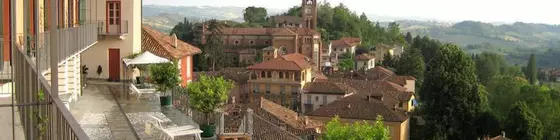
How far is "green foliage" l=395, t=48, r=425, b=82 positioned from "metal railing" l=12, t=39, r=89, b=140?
78.0 meters

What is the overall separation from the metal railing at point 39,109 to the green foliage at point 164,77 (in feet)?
32.2

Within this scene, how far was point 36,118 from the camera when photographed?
547 centimetres

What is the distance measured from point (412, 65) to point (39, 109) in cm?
8239

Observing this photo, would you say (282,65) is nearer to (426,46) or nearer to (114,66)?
(114,66)

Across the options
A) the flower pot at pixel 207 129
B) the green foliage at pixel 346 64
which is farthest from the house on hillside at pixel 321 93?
the flower pot at pixel 207 129

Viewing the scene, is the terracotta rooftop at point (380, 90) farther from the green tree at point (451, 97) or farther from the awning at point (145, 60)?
the awning at point (145, 60)

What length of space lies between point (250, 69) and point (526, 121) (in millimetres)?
26091

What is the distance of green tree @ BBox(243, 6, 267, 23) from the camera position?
133 metres

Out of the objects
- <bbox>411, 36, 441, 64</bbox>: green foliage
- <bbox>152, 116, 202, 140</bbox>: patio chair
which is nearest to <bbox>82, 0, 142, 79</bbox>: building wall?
<bbox>152, 116, 202, 140</bbox>: patio chair

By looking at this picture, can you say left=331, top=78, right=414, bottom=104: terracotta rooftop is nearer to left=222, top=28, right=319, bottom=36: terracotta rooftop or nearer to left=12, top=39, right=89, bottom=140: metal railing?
left=222, top=28, right=319, bottom=36: terracotta rooftop

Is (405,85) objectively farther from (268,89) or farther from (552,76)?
(552,76)

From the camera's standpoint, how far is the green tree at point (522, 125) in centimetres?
4328

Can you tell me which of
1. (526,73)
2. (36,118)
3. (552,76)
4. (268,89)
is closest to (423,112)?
(268,89)

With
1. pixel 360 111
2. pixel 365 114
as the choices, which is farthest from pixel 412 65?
pixel 365 114
